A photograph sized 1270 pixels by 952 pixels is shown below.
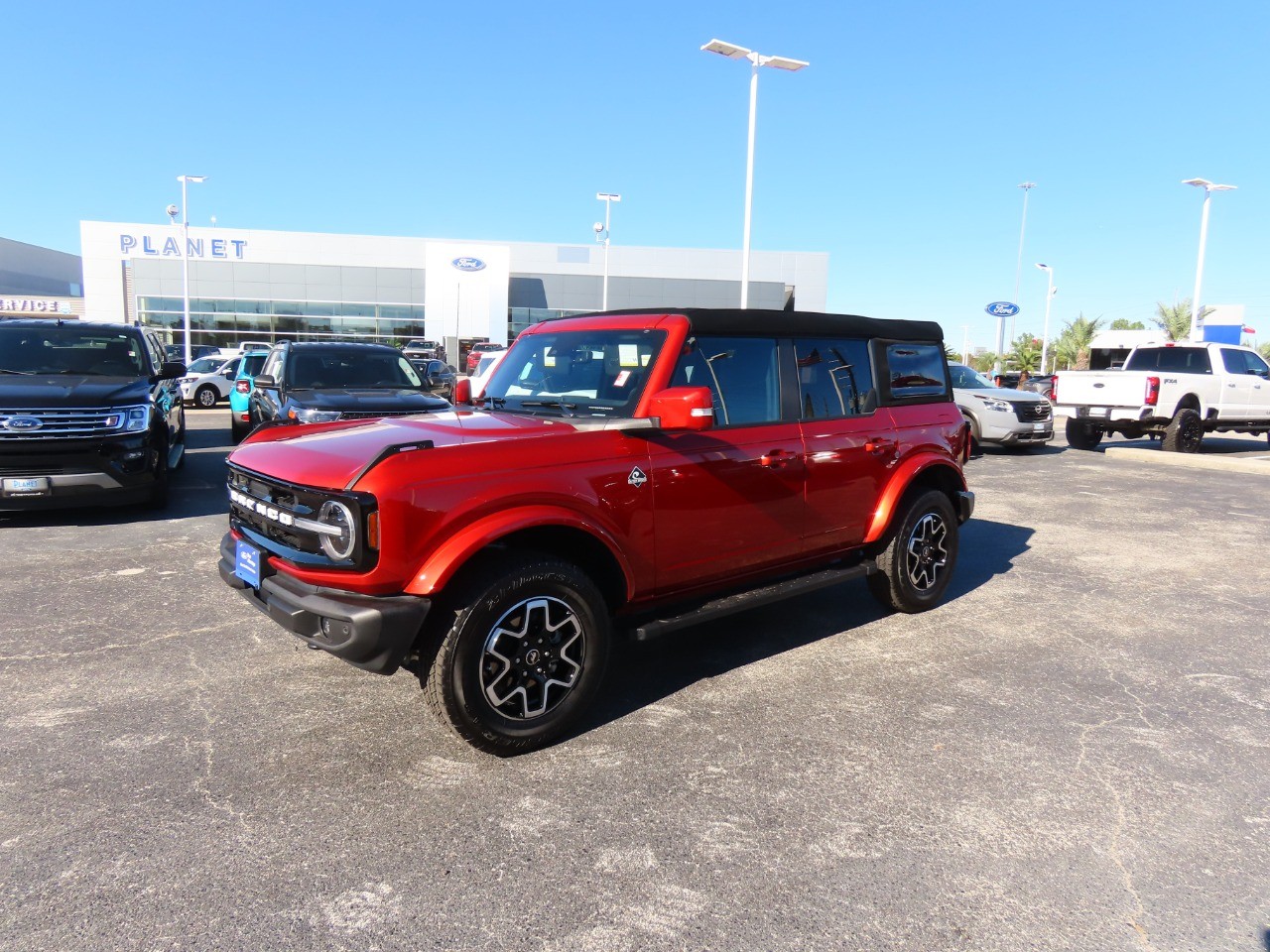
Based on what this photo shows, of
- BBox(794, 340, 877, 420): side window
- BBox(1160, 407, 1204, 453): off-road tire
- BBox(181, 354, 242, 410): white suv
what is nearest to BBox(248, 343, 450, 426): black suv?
BBox(794, 340, 877, 420): side window

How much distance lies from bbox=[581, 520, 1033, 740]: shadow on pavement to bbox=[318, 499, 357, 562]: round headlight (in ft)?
4.48

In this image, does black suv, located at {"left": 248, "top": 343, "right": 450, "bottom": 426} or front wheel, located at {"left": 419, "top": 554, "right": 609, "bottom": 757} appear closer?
front wheel, located at {"left": 419, "top": 554, "right": 609, "bottom": 757}

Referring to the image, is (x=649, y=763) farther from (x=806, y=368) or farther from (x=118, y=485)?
(x=118, y=485)

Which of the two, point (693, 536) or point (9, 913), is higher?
point (693, 536)

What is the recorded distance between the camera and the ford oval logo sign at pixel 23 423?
7.00 meters

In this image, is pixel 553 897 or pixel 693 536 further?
pixel 693 536

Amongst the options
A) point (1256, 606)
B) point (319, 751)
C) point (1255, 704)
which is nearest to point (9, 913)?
point (319, 751)

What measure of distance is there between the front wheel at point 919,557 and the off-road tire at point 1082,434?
39.7 feet

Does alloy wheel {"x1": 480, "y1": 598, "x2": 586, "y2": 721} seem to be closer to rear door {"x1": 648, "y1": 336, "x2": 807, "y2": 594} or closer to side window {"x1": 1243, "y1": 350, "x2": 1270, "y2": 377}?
rear door {"x1": 648, "y1": 336, "x2": 807, "y2": 594}

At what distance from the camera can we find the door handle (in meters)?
4.24

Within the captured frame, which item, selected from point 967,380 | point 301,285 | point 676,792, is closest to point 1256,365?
point 967,380

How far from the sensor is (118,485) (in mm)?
7441

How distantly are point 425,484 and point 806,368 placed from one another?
2.50m

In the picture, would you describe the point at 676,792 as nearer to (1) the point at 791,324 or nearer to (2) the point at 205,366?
(1) the point at 791,324
